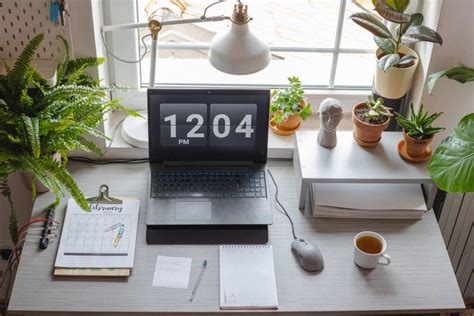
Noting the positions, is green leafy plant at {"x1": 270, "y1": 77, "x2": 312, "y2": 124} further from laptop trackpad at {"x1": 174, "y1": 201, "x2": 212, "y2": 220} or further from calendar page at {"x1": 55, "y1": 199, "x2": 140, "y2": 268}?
calendar page at {"x1": 55, "y1": 199, "x2": 140, "y2": 268}

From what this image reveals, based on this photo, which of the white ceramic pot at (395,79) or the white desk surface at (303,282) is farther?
the white ceramic pot at (395,79)

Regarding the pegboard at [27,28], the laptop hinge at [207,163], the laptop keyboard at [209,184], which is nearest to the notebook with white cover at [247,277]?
the laptop keyboard at [209,184]

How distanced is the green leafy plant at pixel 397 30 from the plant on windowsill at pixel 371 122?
13cm

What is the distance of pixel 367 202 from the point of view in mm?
1758

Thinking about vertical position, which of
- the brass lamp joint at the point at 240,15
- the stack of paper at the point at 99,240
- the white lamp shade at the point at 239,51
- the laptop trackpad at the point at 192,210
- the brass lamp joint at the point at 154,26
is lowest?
the stack of paper at the point at 99,240

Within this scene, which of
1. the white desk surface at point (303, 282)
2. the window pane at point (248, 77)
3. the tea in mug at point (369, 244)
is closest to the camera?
the white desk surface at point (303, 282)

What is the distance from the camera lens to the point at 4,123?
1572mm

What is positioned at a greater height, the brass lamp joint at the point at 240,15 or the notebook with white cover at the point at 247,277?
the brass lamp joint at the point at 240,15

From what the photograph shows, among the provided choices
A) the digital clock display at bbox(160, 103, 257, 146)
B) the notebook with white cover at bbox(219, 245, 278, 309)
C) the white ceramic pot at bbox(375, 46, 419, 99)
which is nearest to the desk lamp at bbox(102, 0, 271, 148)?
the digital clock display at bbox(160, 103, 257, 146)

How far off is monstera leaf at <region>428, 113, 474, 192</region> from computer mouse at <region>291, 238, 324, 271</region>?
36 cm

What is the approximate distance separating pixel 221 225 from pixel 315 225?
26cm

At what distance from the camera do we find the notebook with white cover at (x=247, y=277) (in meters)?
1.50

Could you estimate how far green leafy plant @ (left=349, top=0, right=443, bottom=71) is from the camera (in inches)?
68.1

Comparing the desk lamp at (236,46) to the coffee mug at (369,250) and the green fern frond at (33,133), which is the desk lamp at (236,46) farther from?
the coffee mug at (369,250)
